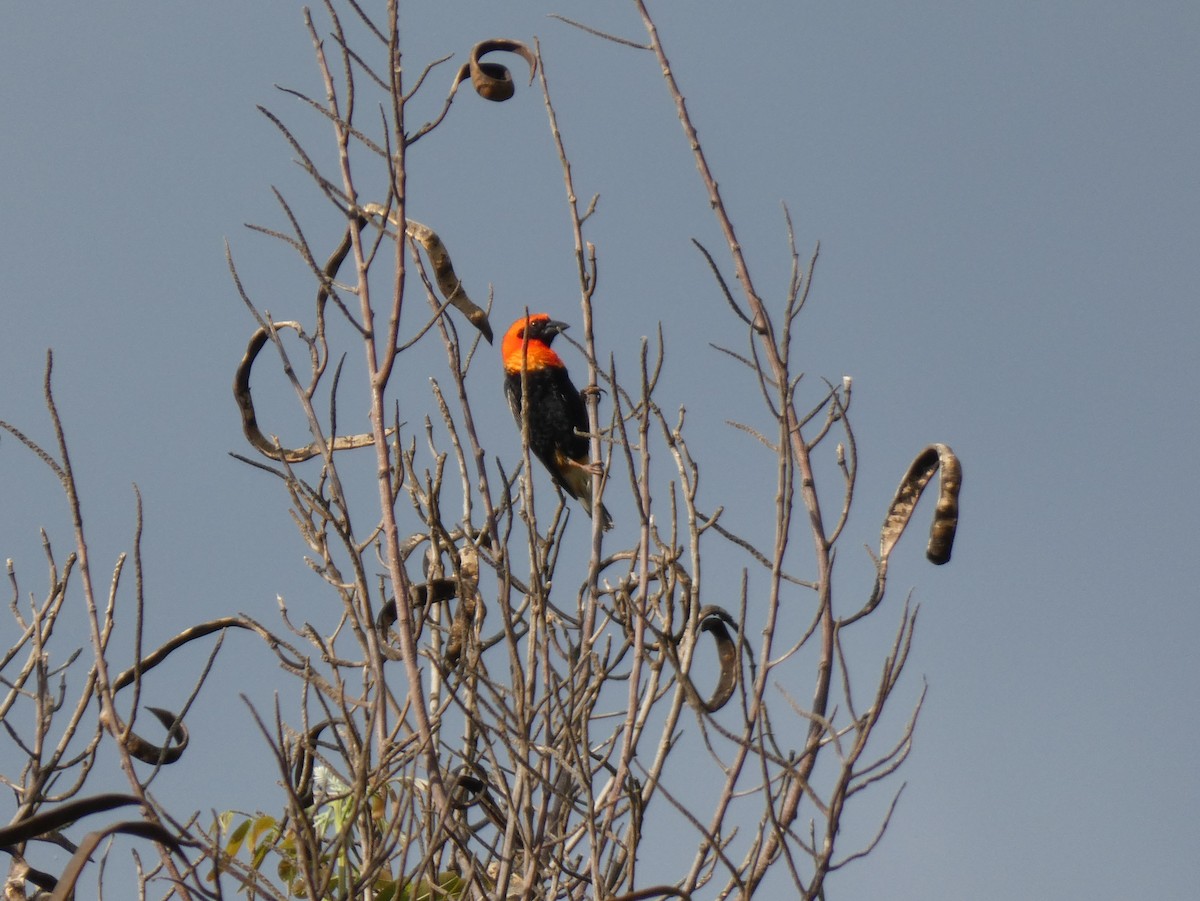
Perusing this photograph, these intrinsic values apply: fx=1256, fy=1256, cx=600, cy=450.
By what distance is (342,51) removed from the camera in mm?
2680

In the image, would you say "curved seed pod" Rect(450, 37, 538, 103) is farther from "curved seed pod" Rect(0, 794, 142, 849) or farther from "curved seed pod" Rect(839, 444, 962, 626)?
"curved seed pod" Rect(0, 794, 142, 849)

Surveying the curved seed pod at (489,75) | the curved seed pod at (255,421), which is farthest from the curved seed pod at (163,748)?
the curved seed pod at (489,75)

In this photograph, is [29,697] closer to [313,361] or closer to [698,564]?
[313,361]

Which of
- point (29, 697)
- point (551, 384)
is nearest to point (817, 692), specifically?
point (29, 697)

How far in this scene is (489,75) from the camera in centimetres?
277

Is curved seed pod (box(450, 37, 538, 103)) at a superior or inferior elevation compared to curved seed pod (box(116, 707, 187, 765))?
superior

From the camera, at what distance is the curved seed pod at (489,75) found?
9.04 feet

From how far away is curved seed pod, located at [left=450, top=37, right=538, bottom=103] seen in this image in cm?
276

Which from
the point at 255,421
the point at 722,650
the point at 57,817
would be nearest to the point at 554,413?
the point at 255,421

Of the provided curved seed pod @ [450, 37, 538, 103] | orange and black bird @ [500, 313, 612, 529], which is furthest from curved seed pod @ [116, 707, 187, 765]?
orange and black bird @ [500, 313, 612, 529]

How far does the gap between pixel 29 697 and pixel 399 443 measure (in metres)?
1.10

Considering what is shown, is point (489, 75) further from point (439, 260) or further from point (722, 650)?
point (722, 650)

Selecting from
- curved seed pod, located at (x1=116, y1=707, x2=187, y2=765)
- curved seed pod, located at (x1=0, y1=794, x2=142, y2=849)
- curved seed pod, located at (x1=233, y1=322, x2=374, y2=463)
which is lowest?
curved seed pod, located at (x1=0, y1=794, x2=142, y2=849)

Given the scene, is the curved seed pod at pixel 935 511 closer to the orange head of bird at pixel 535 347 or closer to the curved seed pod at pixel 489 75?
the curved seed pod at pixel 489 75
